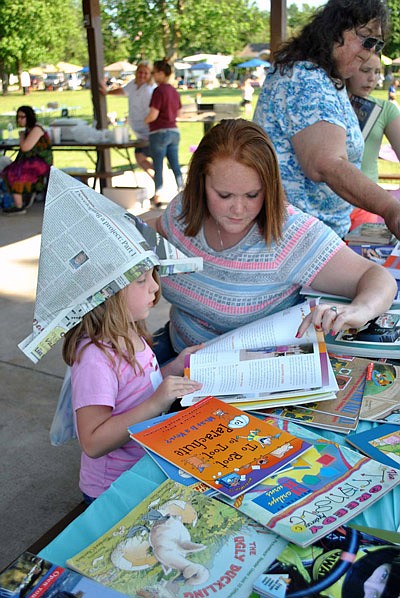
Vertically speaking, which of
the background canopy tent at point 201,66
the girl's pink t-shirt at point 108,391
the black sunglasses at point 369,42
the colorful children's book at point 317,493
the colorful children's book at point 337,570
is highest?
the black sunglasses at point 369,42

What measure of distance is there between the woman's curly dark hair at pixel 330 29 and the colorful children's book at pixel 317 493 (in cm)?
144

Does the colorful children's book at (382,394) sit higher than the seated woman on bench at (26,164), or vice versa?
the colorful children's book at (382,394)

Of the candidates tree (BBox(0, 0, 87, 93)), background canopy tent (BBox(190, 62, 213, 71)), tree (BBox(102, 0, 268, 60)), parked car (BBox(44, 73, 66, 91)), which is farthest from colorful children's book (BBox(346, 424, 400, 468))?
parked car (BBox(44, 73, 66, 91))

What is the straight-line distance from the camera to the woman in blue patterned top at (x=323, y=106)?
1.99 m

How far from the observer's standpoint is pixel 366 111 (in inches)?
101

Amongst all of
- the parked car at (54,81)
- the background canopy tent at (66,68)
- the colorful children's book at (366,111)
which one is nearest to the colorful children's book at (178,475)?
the colorful children's book at (366,111)

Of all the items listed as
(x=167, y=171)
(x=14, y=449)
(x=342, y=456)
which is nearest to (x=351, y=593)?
(x=342, y=456)

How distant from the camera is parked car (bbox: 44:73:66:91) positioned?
131ft

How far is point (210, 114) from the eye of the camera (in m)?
9.46

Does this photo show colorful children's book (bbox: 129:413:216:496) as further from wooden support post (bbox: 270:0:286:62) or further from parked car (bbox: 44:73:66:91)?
parked car (bbox: 44:73:66:91)

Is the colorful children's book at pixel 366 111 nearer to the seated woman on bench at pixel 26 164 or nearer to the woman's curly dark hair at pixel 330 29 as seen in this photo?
the woman's curly dark hair at pixel 330 29

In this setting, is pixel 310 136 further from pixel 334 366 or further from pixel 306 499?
pixel 306 499

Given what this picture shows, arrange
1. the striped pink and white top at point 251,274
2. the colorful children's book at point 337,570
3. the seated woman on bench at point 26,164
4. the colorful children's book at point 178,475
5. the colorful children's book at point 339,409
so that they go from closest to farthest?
1. the colorful children's book at point 337,570
2. the colorful children's book at point 178,475
3. the colorful children's book at point 339,409
4. the striped pink and white top at point 251,274
5. the seated woman on bench at point 26,164

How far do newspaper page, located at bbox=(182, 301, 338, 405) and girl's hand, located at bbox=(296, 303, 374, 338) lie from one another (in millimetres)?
17
